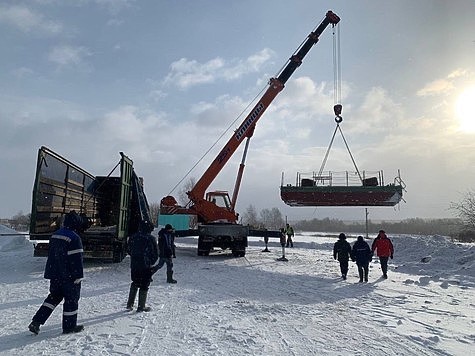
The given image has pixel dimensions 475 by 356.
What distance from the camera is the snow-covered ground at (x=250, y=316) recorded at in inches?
170

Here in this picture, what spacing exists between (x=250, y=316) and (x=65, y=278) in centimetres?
285

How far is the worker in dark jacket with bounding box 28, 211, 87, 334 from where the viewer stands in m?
4.60

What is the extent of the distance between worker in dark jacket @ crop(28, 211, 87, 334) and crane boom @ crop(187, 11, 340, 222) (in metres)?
11.7

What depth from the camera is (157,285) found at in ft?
28.0

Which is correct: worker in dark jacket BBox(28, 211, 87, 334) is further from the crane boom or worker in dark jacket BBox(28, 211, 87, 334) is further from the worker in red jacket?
the crane boom

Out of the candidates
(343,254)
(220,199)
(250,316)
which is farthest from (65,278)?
(220,199)

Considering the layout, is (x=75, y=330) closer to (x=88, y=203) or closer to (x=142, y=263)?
(x=142, y=263)

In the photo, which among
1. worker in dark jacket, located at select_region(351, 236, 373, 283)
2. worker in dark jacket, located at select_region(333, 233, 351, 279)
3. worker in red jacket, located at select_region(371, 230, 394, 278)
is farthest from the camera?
worker in red jacket, located at select_region(371, 230, 394, 278)

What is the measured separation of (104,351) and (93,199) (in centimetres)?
1107

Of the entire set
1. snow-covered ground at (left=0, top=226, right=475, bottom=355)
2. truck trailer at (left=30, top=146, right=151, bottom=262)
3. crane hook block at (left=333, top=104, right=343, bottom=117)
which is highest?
crane hook block at (left=333, top=104, right=343, bottom=117)

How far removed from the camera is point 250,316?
5789mm

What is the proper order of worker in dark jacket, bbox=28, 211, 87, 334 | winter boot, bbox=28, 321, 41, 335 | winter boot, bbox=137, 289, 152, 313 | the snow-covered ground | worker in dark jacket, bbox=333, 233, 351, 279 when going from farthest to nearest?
1. worker in dark jacket, bbox=333, 233, 351, 279
2. winter boot, bbox=137, 289, 152, 313
3. worker in dark jacket, bbox=28, 211, 87, 334
4. winter boot, bbox=28, 321, 41, 335
5. the snow-covered ground

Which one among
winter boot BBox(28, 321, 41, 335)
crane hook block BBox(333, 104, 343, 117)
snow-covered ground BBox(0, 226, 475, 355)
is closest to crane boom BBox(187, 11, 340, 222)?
crane hook block BBox(333, 104, 343, 117)

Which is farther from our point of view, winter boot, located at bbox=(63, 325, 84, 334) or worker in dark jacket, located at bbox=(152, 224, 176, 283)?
worker in dark jacket, located at bbox=(152, 224, 176, 283)
